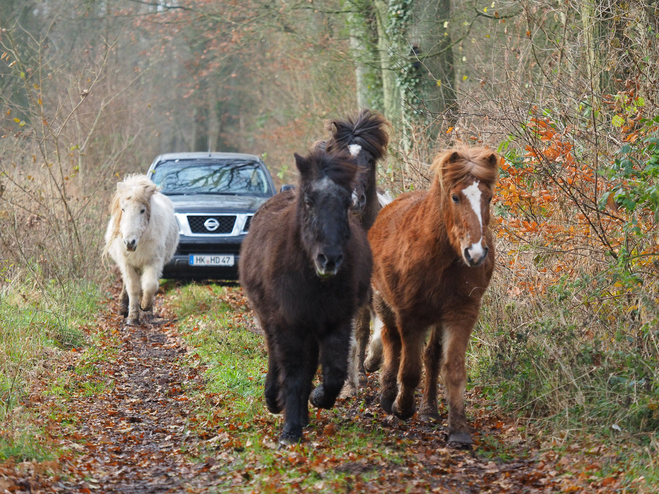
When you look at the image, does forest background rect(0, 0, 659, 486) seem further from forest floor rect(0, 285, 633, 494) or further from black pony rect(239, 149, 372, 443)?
black pony rect(239, 149, 372, 443)

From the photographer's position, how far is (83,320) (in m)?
10.2

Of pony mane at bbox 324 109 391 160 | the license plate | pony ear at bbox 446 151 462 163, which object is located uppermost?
pony mane at bbox 324 109 391 160

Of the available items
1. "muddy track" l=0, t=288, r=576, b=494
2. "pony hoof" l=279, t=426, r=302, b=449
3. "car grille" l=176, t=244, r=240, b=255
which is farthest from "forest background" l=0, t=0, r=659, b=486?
"pony hoof" l=279, t=426, r=302, b=449

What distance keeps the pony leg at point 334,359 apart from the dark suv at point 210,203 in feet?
22.3

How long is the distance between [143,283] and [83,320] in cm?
100

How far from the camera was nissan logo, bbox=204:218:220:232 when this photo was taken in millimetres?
12328

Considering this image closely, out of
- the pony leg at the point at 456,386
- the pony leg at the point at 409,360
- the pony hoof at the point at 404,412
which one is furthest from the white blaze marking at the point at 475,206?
the pony hoof at the point at 404,412

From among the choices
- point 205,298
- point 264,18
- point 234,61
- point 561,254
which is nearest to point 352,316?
point 561,254

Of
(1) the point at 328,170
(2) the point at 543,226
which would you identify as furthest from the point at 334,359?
(2) the point at 543,226

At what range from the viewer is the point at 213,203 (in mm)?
12633

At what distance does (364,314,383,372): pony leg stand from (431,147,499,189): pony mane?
1.97 meters

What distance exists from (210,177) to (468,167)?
9.00 m

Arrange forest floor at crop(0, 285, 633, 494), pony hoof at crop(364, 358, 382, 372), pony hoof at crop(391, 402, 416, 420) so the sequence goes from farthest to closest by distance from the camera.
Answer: pony hoof at crop(364, 358, 382, 372)
pony hoof at crop(391, 402, 416, 420)
forest floor at crop(0, 285, 633, 494)

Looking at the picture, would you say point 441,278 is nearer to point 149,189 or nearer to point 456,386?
point 456,386
